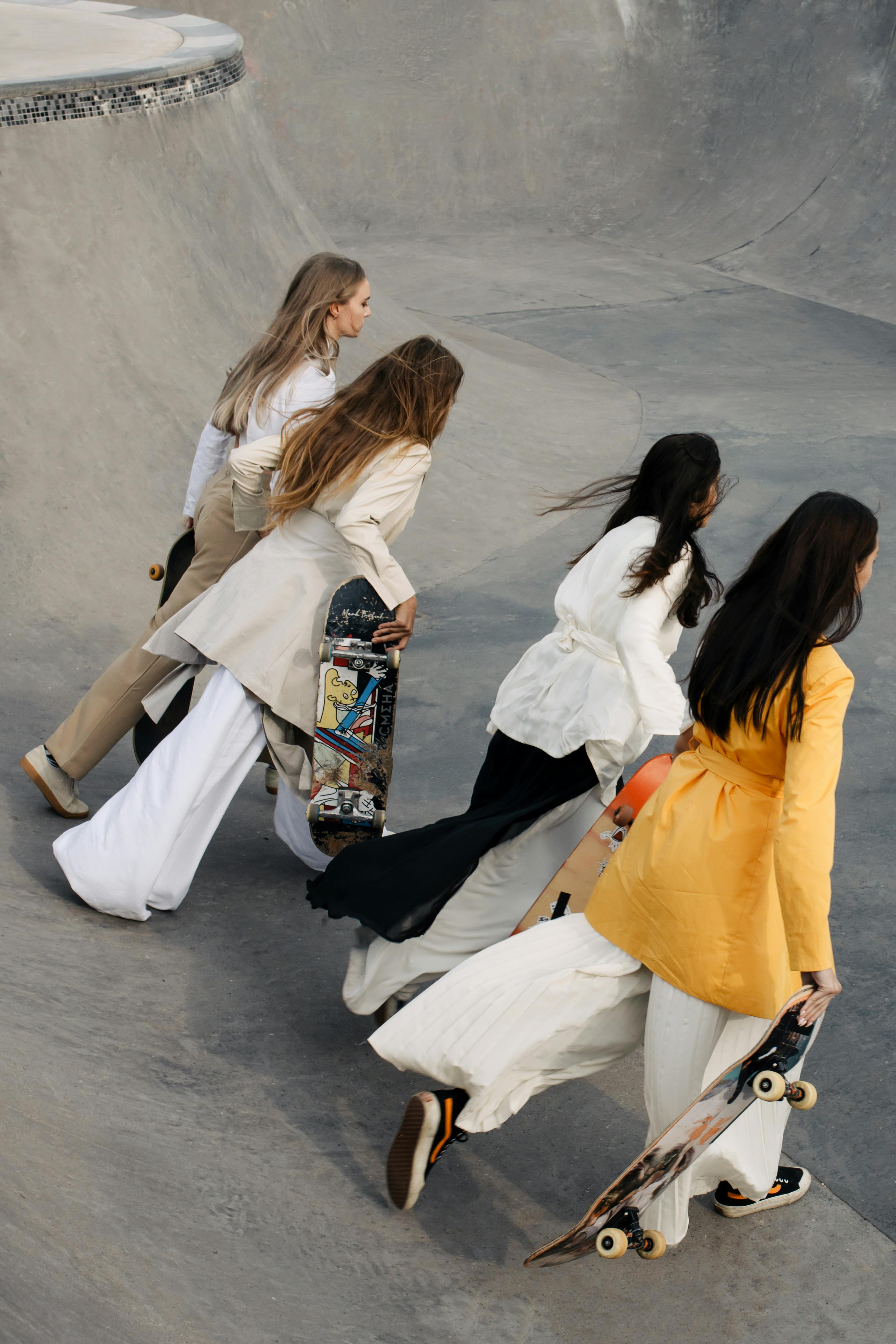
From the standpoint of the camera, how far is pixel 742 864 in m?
2.59

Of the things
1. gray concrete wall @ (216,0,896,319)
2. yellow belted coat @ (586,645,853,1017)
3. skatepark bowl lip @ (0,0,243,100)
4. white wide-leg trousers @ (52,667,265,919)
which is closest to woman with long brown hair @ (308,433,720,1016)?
yellow belted coat @ (586,645,853,1017)

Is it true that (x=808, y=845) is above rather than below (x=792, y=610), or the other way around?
below

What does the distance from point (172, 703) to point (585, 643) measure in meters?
1.68

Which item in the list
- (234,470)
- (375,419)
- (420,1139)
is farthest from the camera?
(234,470)

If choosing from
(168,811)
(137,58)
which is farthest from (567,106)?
(168,811)

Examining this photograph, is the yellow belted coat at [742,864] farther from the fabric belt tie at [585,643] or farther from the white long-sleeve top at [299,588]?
the white long-sleeve top at [299,588]

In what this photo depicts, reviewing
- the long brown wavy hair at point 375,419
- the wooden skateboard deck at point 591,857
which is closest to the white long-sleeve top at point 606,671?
the wooden skateboard deck at point 591,857

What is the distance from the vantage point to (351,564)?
391 centimetres

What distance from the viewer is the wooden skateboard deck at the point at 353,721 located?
3.82 meters

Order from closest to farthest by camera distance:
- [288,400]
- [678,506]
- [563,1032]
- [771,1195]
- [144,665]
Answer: [563,1032] → [771,1195] → [678,506] → [288,400] → [144,665]

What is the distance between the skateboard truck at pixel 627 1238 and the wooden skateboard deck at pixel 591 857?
0.90 metres

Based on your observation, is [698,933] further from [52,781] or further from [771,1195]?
[52,781]

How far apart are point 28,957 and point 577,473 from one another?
19.3 feet

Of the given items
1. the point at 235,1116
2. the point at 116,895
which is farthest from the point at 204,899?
the point at 235,1116
